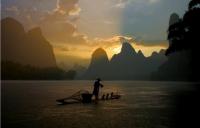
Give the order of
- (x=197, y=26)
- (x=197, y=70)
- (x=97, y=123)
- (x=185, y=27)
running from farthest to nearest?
1. (x=197, y=70)
2. (x=185, y=27)
3. (x=197, y=26)
4. (x=97, y=123)

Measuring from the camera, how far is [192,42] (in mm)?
50500

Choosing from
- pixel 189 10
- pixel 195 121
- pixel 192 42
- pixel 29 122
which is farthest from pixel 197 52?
pixel 29 122

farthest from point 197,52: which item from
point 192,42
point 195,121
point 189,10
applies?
point 195,121

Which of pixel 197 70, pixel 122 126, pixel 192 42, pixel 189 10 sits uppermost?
pixel 189 10

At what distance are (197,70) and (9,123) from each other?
40.4 metres

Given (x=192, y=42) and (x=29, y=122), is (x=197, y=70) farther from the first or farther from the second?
(x=29, y=122)

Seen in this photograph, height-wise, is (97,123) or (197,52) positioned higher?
(197,52)

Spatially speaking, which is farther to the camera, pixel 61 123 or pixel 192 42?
pixel 192 42

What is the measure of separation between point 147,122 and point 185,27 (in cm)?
3237

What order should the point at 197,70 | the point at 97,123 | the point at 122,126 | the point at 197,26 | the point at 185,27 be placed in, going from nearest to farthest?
the point at 122,126 → the point at 97,123 → the point at 197,26 → the point at 185,27 → the point at 197,70

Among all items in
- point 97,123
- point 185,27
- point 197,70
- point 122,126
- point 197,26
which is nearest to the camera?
point 122,126

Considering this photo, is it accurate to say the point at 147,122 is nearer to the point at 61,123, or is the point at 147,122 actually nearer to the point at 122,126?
the point at 122,126

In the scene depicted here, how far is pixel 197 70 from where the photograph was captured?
56.7 m

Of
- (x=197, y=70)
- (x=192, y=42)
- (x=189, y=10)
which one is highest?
(x=189, y=10)
